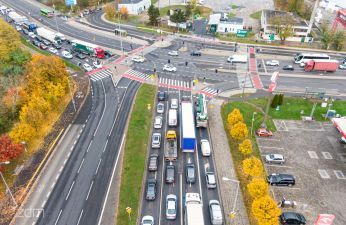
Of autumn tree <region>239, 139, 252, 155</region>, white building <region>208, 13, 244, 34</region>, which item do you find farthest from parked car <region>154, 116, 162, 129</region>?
white building <region>208, 13, 244, 34</region>

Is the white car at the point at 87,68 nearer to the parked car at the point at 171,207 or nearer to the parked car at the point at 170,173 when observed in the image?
the parked car at the point at 170,173

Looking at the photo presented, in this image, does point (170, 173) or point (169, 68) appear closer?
point (170, 173)

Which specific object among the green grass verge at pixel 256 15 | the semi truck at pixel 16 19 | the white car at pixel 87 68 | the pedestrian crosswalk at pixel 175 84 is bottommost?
the pedestrian crosswalk at pixel 175 84

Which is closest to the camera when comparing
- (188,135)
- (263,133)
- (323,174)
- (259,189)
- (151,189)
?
(259,189)

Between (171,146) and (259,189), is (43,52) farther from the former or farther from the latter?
(259,189)

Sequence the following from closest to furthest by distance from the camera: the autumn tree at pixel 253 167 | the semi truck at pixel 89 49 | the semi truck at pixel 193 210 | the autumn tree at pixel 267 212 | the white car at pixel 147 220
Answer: the autumn tree at pixel 267 212, the semi truck at pixel 193 210, the white car at pixel 147 220, the autumn tree at pixel 253 167, the semi truck at pixel 89 49

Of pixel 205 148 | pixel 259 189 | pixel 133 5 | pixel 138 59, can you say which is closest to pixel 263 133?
pixel 205 148

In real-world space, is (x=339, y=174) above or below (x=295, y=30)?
below

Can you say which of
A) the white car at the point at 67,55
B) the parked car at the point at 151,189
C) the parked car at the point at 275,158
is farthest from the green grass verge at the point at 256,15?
the parked car at the point at 151,189
